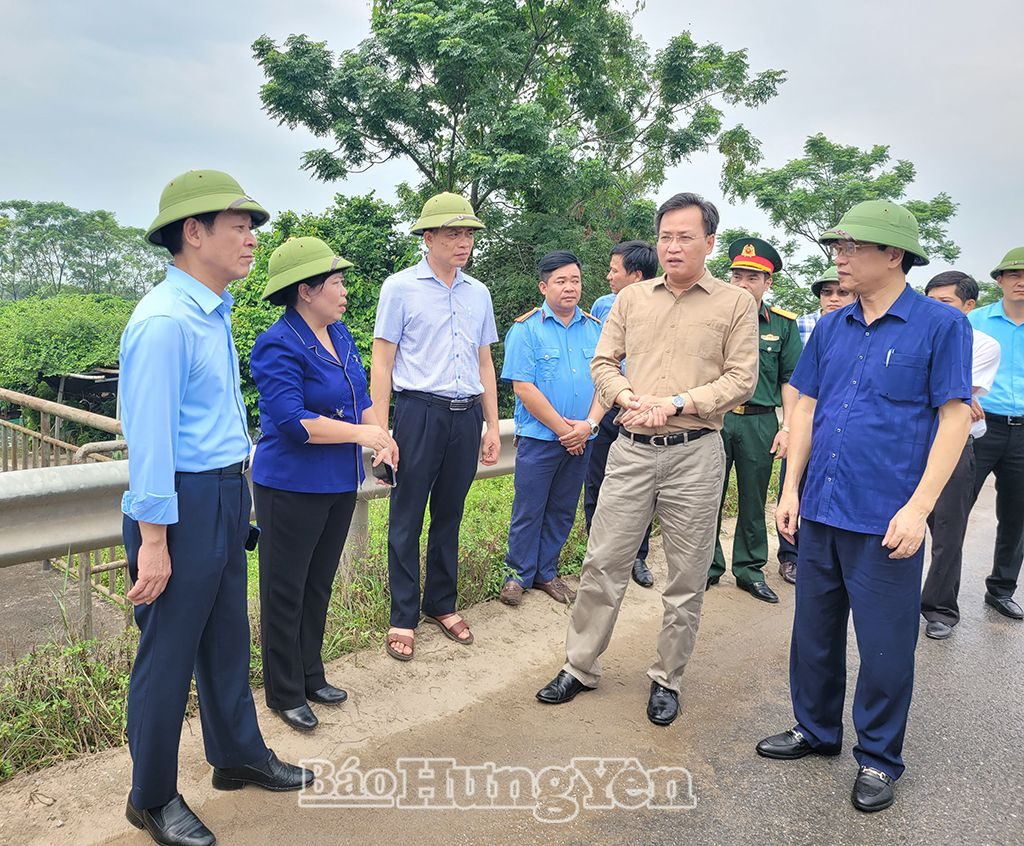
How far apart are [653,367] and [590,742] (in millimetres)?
1578

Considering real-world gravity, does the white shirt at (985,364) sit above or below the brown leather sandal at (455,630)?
above

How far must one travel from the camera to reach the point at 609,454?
346cm

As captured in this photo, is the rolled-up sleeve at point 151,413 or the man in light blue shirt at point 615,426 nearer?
the rolled-up sleeve at point 151,413

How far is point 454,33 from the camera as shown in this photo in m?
15.3

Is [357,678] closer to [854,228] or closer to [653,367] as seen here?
→ [653,367]

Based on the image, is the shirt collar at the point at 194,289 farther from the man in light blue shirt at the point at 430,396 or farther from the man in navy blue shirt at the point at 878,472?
the man in navy blue shirt at the point at 878,472

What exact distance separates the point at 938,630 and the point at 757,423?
1.54 m

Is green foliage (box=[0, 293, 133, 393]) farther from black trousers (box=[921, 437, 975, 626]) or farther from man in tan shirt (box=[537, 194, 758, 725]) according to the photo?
black trousers (box=[921, 437, 975, 626])

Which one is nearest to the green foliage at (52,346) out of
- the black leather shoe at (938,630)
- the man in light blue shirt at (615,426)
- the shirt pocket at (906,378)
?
the man in light blue shirt at (615,426)

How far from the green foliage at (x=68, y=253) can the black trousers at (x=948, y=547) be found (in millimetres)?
57894

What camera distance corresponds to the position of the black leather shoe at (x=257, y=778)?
2.56m

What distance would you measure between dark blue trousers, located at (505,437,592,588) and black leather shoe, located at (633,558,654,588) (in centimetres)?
58

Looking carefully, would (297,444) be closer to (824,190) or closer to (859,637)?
(859,637)

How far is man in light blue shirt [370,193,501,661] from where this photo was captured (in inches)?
142
